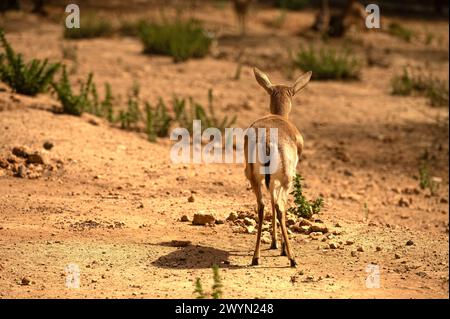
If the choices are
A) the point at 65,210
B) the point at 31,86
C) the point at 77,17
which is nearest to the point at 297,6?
the point at 77,17

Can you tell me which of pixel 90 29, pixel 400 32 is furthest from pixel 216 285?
pixel 400 32

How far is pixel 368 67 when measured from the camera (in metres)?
16.1

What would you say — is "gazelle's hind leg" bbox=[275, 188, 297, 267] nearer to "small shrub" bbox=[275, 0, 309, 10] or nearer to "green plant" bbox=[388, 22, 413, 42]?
"green plant" bbox=[388, 22, 413, 42]

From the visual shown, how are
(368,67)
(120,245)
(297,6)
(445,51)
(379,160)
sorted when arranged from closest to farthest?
(120,245) < (379,160) < (368,67) < (445,51) < (297,6)

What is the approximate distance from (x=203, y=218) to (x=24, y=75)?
3.92m

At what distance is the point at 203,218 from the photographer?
7.54 meters

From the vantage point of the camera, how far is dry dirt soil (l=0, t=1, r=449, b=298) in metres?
6.25

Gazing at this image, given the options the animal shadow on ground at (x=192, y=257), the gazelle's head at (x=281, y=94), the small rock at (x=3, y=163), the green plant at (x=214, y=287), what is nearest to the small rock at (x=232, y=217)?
the animal shadow on ground at (x=192, y=257)

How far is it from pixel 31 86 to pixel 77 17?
20.4 ft

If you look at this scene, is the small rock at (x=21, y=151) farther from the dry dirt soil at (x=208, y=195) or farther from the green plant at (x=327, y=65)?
the green plant at (x=327, y=65)

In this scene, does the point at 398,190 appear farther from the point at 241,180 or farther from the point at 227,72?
the point at 227,72

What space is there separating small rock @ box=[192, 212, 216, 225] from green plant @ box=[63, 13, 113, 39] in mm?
9576

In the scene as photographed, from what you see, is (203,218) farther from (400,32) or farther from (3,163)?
(400,32)

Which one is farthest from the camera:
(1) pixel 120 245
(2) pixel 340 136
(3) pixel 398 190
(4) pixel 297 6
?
(4) pixel 297 6
